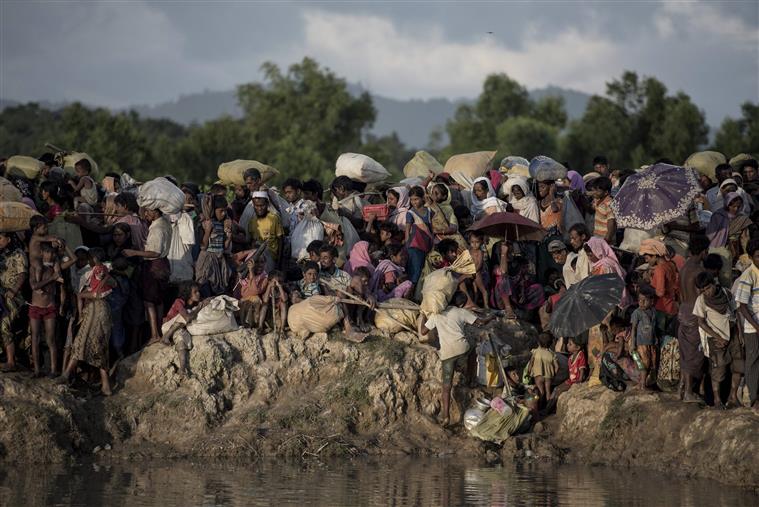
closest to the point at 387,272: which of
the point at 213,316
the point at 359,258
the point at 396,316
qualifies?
the point at 359,258

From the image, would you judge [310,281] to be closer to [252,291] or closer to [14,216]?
[252,291]

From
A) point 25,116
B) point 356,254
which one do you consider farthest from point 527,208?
point 25,116

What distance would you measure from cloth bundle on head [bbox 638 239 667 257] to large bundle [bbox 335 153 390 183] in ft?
14.8

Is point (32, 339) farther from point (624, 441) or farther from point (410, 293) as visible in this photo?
point (624, 441)

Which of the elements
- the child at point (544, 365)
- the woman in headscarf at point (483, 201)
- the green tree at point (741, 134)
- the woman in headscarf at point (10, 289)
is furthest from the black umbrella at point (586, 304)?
the green tree at point (741, 134)

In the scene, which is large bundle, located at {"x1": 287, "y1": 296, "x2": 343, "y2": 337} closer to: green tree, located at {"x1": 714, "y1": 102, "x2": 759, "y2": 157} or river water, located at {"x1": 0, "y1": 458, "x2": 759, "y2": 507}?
river water, located at {"x1": 0, "y1": 458, "x2": 759, "y2": 507}

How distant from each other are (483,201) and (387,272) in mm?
2163

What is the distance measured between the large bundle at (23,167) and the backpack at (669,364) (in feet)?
26.9

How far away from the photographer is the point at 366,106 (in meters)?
61.2

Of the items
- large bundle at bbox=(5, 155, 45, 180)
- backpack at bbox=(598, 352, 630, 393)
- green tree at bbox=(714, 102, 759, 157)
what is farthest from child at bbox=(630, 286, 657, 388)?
green tree at bbox=(714, 102, 759, 157)

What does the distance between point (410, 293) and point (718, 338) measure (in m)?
3.98

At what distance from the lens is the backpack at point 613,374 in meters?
14.5

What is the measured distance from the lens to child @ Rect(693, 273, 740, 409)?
13406mm

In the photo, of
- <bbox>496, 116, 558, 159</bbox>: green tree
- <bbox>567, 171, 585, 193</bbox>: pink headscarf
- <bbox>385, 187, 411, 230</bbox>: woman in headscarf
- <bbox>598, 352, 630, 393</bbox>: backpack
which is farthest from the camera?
<bbox>496, 116, 558, 159</bbox>: green tree
